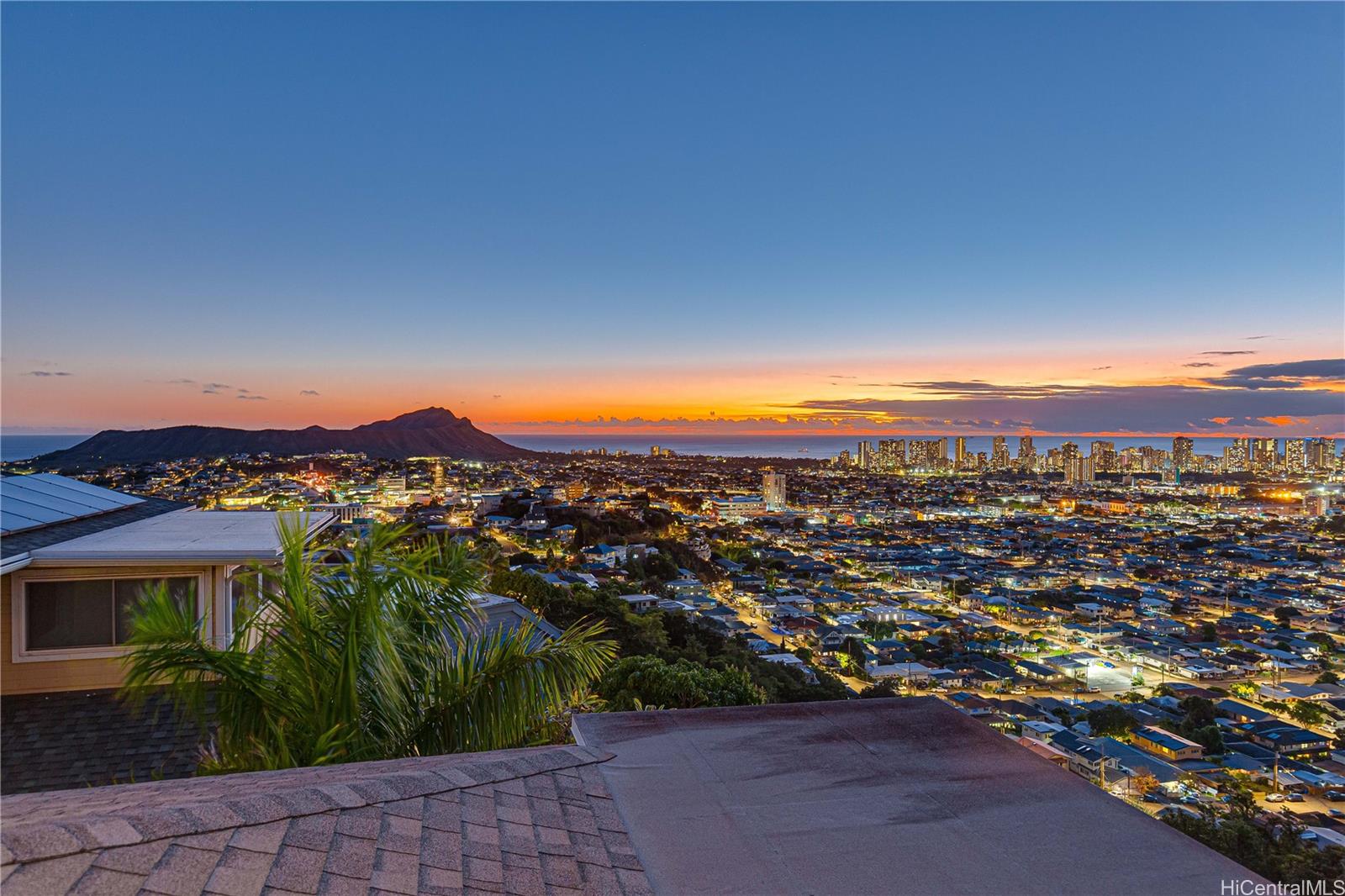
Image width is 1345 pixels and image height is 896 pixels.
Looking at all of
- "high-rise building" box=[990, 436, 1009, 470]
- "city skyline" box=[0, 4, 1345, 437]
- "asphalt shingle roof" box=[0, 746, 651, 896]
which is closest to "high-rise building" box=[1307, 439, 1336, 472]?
"high-rise building" box=[990, 436, 1009, 470]

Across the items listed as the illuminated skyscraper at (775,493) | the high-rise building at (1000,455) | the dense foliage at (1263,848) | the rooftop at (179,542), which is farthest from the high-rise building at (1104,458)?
the rooftop at (179,542)

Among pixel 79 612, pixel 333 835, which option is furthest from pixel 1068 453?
pixel 333 835

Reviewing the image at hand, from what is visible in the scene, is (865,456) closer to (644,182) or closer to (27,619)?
(644,182)

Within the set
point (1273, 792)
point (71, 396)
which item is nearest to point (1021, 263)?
point (1273, 792)

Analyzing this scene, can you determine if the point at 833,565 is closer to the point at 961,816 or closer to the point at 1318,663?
the point at 1318,663

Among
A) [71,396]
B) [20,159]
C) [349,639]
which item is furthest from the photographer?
[71,396]

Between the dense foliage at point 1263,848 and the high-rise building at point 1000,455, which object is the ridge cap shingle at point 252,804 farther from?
the high-rise building at point 1000,455
